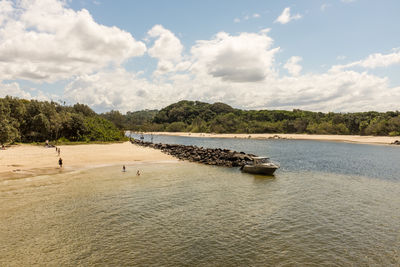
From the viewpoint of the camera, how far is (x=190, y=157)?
6103 cm

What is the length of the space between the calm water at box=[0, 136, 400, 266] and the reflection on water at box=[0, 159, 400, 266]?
8cm

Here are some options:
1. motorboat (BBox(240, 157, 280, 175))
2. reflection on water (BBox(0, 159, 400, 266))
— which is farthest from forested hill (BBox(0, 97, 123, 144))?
motorboat (BBox(240, 157, 280, 175))

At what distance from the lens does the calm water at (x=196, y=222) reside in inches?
610

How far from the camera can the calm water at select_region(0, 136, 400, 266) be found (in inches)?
610

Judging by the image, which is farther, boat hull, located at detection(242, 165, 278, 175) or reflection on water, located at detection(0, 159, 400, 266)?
boat hull, located at detection(242, 165, 278, 175)

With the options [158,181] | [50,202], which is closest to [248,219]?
[158,181]

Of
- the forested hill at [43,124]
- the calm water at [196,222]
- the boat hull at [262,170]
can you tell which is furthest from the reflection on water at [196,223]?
the forested hill at [43,124]

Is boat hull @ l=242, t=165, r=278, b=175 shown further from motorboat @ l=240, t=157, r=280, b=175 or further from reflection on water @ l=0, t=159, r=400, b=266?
reflection on water @ l=0, t=159, r=400, b=266

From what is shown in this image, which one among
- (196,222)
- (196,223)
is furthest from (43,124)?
(196,223)

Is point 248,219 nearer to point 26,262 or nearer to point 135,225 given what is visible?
point 135,225

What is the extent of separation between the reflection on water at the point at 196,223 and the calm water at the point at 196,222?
76 mm

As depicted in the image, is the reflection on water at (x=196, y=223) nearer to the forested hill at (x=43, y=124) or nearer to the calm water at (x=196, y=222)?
the calm water at (x=196, y=222)

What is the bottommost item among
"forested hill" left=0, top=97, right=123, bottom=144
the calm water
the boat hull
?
the calm water

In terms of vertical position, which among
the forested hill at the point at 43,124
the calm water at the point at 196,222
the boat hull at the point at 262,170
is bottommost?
the calm water at the point at 196,222
